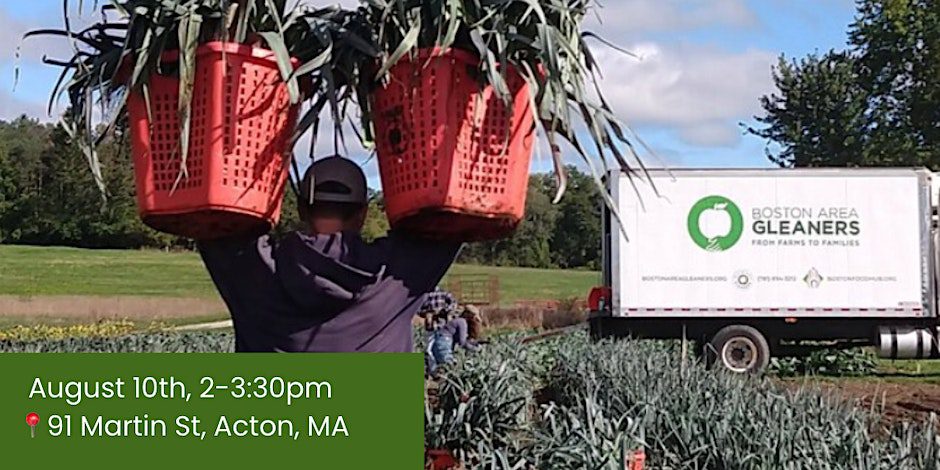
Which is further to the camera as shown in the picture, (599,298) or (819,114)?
(819,114)

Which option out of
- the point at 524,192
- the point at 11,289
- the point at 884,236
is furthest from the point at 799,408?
the point at 11,289

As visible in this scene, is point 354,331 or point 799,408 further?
point 799,408

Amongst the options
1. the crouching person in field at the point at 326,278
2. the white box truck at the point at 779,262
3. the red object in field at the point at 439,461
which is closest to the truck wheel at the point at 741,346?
the white box truck at the point at 779,262

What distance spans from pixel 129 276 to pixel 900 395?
40.0 m

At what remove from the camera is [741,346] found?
48.0 ft

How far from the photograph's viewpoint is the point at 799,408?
189 inches

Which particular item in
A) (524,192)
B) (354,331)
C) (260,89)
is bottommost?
(354,331)

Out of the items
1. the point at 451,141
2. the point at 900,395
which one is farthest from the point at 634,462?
the point at 900,395

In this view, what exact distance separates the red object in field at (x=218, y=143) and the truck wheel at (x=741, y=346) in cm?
1274

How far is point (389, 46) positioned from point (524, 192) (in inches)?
15.5

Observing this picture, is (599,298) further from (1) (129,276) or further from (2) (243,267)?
(1) (129,276)

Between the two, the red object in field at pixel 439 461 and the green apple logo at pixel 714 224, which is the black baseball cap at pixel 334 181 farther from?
the green apple logo at pixel 714 224

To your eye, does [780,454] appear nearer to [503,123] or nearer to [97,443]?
[503,123]

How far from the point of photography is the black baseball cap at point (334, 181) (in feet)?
7.93
